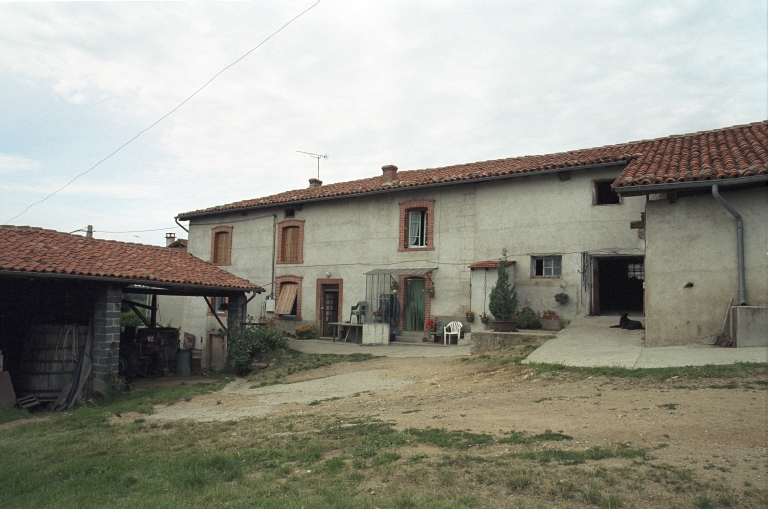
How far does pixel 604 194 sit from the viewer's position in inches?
627

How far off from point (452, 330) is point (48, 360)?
1087 centimetres

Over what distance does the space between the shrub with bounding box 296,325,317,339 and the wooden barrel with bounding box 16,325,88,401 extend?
923cm

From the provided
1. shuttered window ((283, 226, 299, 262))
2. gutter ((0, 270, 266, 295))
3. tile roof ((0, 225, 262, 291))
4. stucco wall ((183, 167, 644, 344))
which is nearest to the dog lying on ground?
stucco wall ((183, 167, 644, 344))

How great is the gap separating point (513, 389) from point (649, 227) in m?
4.66

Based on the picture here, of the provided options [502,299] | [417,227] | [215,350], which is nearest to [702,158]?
[502,299]

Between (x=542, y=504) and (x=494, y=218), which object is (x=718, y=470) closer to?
(x=542, y=504)

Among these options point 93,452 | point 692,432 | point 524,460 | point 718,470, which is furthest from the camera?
point 93,452

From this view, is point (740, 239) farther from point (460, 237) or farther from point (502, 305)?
point (460, 237)

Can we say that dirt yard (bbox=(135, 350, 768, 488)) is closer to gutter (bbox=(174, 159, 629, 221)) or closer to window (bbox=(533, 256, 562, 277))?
window (bbox=(533, 256, 562, 277))

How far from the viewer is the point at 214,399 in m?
11.4

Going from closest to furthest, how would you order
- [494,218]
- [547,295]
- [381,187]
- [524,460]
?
[524,460], [547,295], [494,218], [381,187]

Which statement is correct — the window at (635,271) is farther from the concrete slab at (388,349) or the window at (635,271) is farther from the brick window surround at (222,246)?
the brick window surround at (222,246)

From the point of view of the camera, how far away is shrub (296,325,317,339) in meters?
21.0

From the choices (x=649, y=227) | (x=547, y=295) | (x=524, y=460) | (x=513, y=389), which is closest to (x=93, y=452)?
(x=524, y=460)
